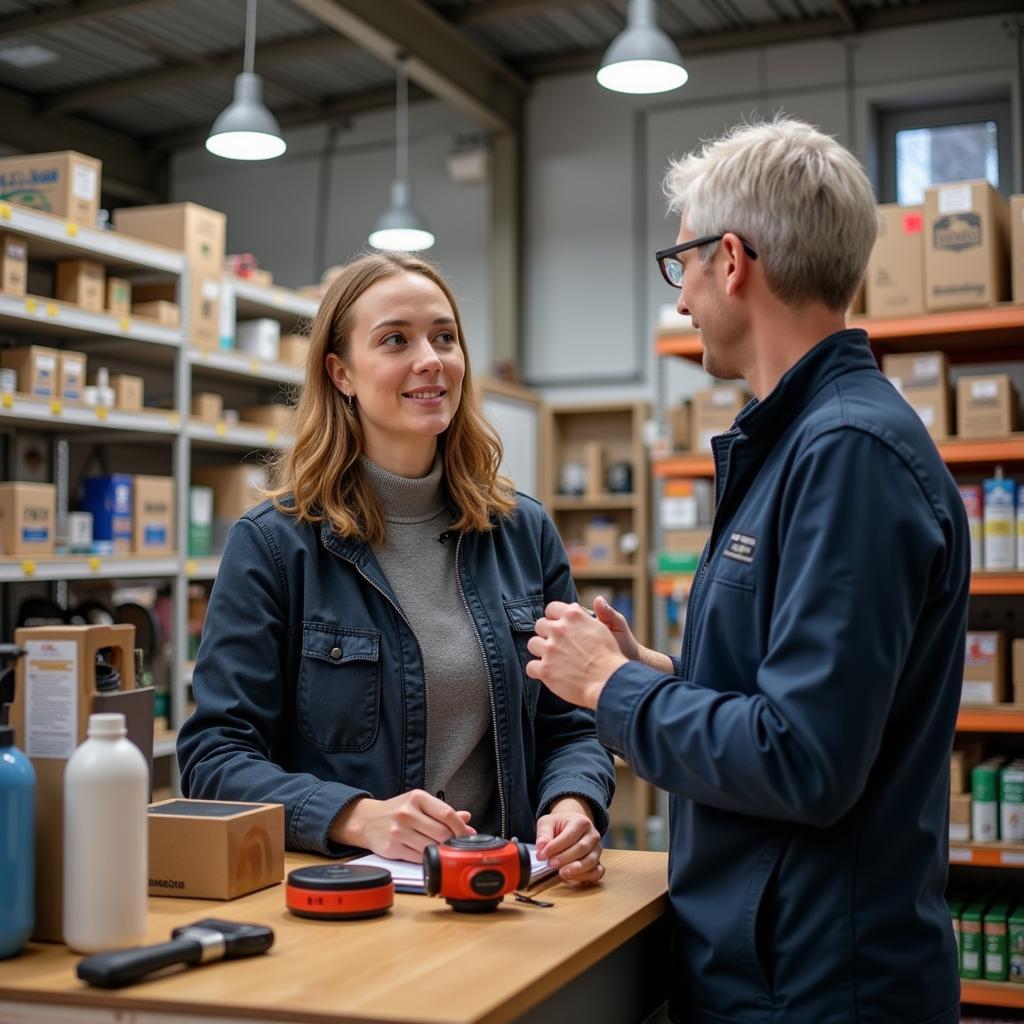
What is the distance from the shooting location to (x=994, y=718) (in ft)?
13.7

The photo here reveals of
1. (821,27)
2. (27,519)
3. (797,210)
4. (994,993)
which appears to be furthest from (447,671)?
(821,27)

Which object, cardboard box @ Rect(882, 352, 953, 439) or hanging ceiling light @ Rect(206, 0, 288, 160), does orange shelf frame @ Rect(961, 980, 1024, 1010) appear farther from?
hanging ceiling light @ Rect(206, 0, 288, 160)

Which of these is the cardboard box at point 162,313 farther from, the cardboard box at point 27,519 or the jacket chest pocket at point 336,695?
the jacket chest pocket at point 336,695

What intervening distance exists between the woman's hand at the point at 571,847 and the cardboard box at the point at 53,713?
570 millimetres

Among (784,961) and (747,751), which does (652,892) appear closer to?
(784,961)

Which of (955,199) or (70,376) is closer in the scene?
(955,199)

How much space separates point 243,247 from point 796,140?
880 centimetres

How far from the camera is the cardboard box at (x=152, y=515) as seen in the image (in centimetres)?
546

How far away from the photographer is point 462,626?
216 cm

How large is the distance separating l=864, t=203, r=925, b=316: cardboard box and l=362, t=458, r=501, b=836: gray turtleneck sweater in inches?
110

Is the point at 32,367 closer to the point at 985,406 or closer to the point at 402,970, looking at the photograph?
the point at 985,406

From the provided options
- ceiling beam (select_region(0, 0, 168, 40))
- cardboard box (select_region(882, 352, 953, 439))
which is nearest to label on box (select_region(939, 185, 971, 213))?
cardboard box (select_region(882, 352, 953, 439))

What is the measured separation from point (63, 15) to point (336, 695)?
6938mm

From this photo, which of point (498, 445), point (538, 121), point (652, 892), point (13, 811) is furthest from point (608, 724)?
point (538, 121)
